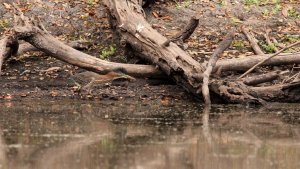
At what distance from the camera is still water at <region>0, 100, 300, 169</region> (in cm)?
671

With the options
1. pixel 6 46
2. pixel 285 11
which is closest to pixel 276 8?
pixel 285 11

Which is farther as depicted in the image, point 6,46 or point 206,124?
point 6,46

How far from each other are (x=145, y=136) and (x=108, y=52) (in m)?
4.77

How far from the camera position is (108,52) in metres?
12.6

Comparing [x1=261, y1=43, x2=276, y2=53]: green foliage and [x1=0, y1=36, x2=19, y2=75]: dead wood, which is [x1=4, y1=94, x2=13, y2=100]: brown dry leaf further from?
[x1=261, y1=43, x2=276, y2=53]: green foliage

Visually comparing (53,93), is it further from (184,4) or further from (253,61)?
(184,4)

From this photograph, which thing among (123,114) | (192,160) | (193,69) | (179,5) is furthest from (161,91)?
(192,160)

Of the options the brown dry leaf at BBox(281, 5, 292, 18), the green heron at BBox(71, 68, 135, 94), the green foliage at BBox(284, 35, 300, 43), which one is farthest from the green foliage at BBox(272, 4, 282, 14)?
the green heron at BBox(71, 68, 135, 94)

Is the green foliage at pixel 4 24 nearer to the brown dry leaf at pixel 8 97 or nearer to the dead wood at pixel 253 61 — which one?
the brown dry leaf at pixel 8 97

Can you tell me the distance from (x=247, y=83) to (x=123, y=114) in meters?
2.35

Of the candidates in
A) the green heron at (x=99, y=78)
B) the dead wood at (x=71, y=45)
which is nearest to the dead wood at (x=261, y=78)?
the green heron at (x=99, y=78)

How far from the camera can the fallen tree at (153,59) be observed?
1063 cm

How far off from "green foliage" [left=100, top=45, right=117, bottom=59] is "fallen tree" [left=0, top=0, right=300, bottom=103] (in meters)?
0.46

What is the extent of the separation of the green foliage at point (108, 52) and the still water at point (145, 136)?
6.20ft
